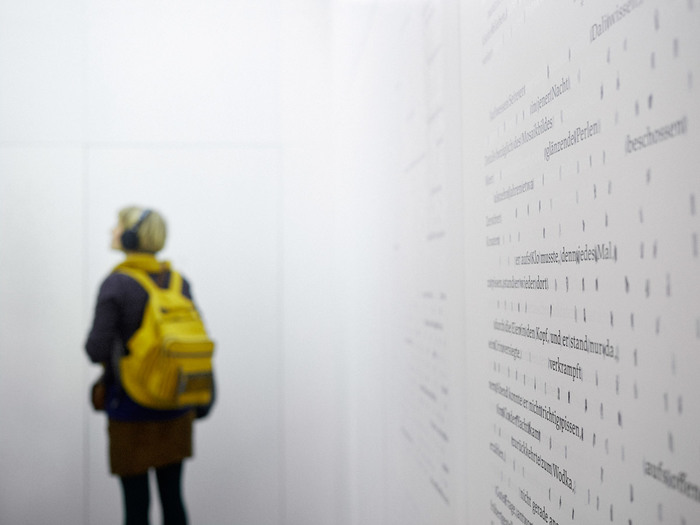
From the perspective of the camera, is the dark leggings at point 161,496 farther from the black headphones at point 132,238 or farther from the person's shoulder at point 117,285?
the black headphones at point 132,238

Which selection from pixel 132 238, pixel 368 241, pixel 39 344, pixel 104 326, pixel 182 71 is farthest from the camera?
pixel 182 71

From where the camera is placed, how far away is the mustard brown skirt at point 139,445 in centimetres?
215

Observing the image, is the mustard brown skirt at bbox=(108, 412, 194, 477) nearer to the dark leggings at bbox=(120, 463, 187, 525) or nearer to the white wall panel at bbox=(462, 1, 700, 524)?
the dark leggings at bbox=(120, 463, 187, 525)

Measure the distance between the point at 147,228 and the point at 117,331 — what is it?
0.34 m

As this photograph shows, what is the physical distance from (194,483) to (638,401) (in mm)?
2975

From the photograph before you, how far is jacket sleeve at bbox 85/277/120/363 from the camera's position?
6.90 ft

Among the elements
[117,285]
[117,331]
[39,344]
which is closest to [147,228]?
[117,285]

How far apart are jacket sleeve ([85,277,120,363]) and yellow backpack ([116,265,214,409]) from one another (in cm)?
6

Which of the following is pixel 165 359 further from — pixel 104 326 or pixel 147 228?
pixel 147 228

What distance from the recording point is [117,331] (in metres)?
2.15

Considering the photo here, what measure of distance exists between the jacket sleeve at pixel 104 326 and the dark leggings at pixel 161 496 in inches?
17.0

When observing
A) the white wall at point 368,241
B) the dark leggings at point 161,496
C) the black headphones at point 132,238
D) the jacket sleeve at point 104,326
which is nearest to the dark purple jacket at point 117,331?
the jacket sleeve at point 104,326

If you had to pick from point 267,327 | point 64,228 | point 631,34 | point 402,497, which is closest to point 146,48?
point 64,228

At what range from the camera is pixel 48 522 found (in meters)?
2.98
